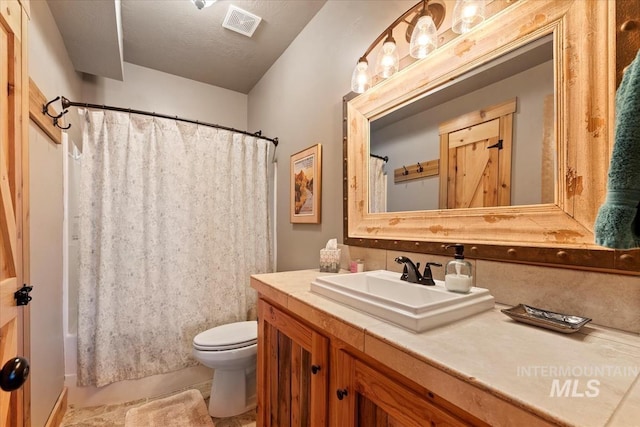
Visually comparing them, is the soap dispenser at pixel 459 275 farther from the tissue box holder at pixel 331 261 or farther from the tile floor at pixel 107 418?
the tile floor at pixel 107 418

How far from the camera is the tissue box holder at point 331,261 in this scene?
1472mm

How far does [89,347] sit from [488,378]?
226 cm

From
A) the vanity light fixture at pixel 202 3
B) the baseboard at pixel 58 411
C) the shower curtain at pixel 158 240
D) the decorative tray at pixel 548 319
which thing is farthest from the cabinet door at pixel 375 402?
the vanity light fixture at pixel 202 3

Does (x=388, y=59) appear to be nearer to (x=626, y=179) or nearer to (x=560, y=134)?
(x=560, y=134)

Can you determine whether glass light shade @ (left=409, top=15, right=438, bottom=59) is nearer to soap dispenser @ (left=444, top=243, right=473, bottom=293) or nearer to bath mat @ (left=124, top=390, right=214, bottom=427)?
soap dispenser @ (left=444, top=243, right=473, bottom=293)

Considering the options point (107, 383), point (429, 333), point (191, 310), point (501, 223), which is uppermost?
point (501, 223)

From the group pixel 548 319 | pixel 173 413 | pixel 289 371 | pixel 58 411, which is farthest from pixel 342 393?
pixel 58 411

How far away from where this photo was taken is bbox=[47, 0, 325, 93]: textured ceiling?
1.59 m

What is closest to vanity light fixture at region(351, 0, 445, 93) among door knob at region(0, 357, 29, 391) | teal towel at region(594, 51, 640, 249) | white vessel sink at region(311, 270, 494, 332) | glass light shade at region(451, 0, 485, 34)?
glass light shade at region(451, 0, 485, 34)

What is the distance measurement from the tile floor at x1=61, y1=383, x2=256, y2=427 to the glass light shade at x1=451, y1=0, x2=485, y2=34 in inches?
90.2

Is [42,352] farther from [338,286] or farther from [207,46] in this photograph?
[207,46]

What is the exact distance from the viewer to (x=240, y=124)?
9.66 feet

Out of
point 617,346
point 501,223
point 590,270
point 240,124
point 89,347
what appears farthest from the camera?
point 240,124

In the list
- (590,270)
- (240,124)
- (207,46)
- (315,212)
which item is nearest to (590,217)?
(590,270)
